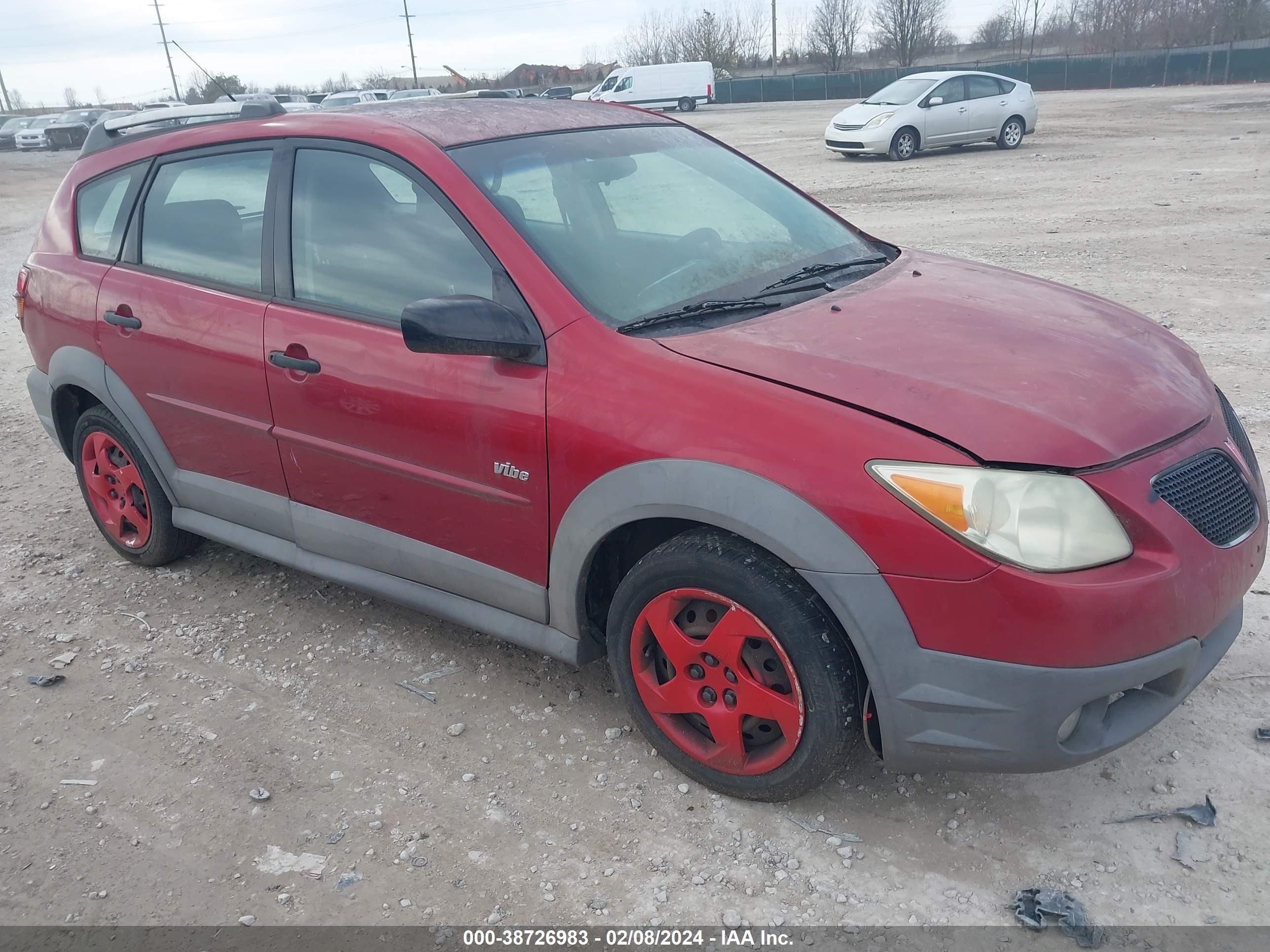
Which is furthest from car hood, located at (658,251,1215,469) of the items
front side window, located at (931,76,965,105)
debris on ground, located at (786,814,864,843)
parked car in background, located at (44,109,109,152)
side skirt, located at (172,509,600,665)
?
parked car in background, located at (44,109,109,152)

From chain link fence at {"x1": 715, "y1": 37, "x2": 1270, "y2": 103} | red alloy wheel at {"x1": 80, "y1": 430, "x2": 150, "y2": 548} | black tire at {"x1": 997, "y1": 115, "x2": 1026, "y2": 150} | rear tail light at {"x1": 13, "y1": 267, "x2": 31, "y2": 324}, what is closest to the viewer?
red alloy wheel at {"x1": 80, "y1": 430, "x2": 150, "y2": 548}

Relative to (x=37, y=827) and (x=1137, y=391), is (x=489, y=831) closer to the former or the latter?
→ (x=37, y=827)

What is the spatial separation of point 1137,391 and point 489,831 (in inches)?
80.0

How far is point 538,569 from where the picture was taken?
2.84m

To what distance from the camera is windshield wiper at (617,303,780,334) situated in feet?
8.77

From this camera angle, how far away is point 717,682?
258 cm

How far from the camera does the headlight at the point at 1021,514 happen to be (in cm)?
211

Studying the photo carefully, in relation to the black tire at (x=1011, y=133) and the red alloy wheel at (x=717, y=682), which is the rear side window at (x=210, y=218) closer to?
the red alloy wheel at (x=717, y=682)

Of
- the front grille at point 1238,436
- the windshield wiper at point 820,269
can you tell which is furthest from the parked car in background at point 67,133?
the front grille at point 1238,436

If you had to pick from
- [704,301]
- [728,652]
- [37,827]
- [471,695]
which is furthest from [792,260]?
[37,827]

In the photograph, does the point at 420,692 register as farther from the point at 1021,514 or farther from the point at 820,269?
the point at 1021,514

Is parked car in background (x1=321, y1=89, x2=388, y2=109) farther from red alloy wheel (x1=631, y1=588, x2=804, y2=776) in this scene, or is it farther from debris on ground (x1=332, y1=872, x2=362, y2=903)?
debris on ground (x1=332, y1=872, x2=362, y2=903)

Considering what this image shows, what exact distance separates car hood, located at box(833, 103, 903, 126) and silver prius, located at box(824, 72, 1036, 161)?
12 mm

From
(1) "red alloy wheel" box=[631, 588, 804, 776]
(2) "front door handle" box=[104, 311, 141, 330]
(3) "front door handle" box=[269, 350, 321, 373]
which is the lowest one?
(1) "red alloy wheel" box=[631, 588, 804, 776]
